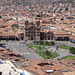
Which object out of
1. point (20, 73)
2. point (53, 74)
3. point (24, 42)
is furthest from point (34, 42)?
point (20, 73)

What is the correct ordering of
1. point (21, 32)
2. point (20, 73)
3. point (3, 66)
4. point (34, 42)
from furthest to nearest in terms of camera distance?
point (21, 32), point (34, 42), point (3, 66), point (20, 73)

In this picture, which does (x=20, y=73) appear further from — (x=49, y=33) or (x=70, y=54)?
(x=49, y=33)

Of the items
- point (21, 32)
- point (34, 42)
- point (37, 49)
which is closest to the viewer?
point (37, 49)

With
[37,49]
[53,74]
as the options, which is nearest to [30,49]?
[37,49]

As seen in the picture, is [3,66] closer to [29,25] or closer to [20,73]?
[20,73]

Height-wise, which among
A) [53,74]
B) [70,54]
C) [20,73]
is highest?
[20,73]

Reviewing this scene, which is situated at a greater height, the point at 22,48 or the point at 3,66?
the point at 3,66

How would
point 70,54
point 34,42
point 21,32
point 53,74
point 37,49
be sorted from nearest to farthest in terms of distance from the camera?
point 53,74, point 70,54, point 37,49, point 34,42, point 21,32

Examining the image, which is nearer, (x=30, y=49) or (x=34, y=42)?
(x=30, y=49)

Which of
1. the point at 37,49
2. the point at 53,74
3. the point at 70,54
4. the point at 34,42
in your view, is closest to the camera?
the point at 53,74
